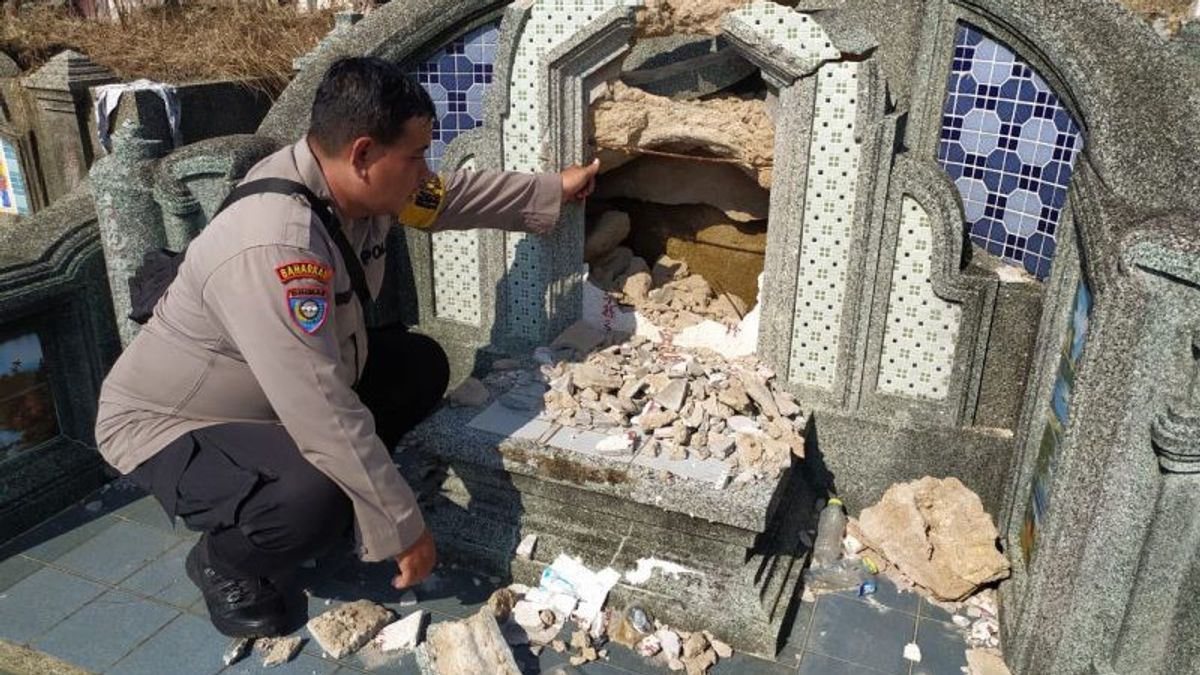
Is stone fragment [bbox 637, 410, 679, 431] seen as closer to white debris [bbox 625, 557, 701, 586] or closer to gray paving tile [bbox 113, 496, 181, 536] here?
white debris [bbox 625, 557, 701, 586]

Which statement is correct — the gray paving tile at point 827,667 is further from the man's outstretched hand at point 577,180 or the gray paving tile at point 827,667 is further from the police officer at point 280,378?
the man's outstretched hand at point 577,180

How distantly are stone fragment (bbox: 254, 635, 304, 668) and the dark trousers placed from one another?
301 mm

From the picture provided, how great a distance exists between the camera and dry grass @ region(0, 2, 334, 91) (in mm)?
10203

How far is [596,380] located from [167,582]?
216cm

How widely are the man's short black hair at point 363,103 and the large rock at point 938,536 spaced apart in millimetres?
2863

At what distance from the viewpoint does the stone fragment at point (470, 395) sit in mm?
4531

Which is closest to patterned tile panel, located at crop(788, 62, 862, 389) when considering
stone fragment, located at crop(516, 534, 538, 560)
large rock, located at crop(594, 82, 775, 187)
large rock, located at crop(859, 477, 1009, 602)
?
large rock, located at crop(594, 82, 775, 187)

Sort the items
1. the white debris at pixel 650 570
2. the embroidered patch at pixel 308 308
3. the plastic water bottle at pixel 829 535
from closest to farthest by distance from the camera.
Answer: the embroidered patch at pixel 308 308
the white debris at pixel 650 570
the plastic water bottle at pixel 829 535

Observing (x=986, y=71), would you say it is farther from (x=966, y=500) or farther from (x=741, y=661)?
(x=741, y=661)

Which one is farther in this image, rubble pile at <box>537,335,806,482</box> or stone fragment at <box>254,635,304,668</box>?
rubble pile at <box>537,335,806,482</box>

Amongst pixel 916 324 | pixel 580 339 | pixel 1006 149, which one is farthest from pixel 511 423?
pixel 1006 149

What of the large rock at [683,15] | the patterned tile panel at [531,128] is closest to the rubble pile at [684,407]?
the patterned tile panel at [531,128]

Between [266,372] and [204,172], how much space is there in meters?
1.90

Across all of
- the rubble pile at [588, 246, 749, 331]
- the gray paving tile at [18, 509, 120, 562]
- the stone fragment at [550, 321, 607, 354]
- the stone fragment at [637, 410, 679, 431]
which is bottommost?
the gray paving tile at [18, 509, 120, 562]
